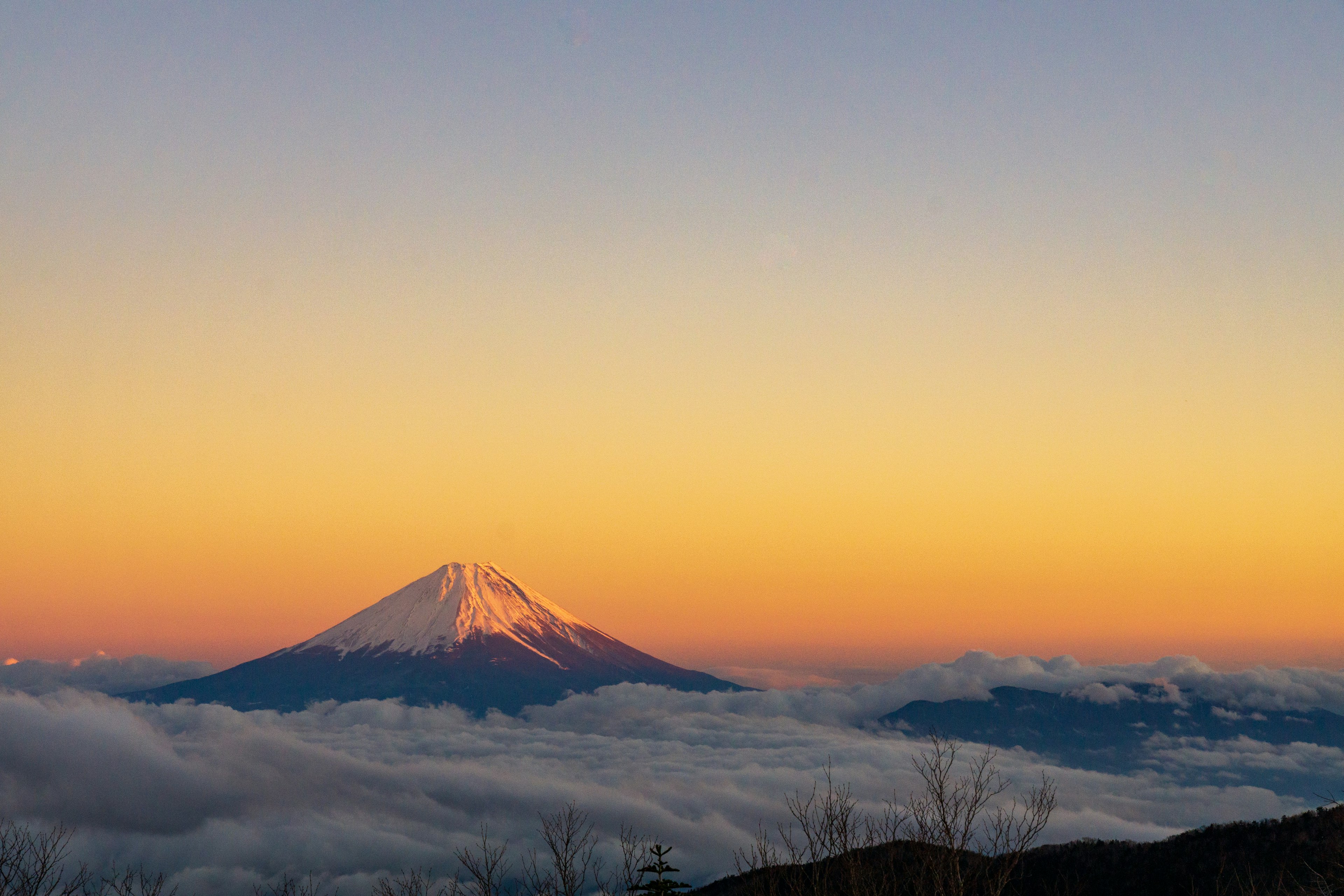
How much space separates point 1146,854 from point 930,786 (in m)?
42.3

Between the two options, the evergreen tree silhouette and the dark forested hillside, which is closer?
the evergreen tree silhouette

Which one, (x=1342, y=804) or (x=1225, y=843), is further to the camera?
(x=1225, y=843)

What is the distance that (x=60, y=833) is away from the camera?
51.0 m

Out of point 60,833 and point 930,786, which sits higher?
point 930,786

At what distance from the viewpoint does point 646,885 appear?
1544 inches

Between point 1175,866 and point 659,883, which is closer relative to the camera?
point 659,883

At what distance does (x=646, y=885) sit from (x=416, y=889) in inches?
425

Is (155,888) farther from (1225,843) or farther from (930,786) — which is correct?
(1225,843)

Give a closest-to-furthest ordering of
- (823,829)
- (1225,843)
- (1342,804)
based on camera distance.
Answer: (823,829) → (1342,804) → (1225,843)

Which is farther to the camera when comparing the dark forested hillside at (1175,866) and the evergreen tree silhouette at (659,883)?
the dark forested hillside at (1175,866)

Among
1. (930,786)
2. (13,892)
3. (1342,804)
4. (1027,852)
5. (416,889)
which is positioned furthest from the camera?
(1027,852)

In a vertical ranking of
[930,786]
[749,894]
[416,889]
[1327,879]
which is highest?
[930,786]

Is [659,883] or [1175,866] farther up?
[659,883]

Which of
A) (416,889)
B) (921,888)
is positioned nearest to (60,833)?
(416,889)
